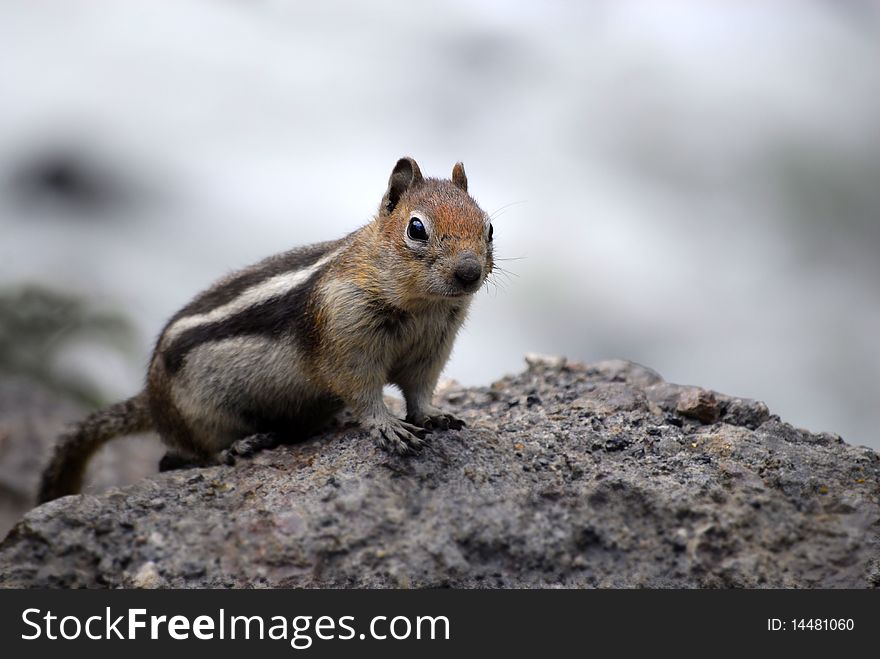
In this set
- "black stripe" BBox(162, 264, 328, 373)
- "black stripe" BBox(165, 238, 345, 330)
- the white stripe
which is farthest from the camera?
"black stripe" BBox(165, 238, 345, 330)

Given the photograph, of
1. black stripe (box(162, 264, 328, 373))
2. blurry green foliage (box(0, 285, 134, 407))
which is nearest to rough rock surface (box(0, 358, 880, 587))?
black stripe (box(162, 264, 328, 373))

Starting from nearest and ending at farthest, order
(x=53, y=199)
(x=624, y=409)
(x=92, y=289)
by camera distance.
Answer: (x=624, y=409)
(x=92, y=289)
(x=53, y=199)

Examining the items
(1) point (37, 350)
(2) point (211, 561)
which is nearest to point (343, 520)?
(2) point (211, 561)

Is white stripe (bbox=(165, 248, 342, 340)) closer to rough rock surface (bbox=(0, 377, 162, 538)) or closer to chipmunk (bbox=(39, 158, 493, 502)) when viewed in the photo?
chipmunk (bbox=(39, 158, 493, 502))

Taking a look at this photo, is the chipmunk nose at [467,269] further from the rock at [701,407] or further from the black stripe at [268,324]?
the rock at [701,407]

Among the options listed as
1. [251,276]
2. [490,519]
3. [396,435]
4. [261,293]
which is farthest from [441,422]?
[251,276]

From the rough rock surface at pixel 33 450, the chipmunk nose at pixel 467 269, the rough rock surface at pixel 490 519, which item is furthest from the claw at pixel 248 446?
the rough rock surface at pixel 33 450

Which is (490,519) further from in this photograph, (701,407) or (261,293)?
(261,293)

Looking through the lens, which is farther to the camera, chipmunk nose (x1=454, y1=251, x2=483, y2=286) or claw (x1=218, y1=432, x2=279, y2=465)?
claw (x1=218, y1=432, x2=279, y2=465)
